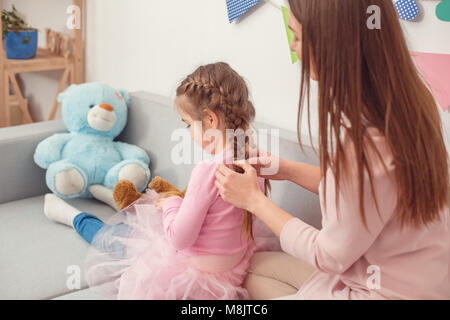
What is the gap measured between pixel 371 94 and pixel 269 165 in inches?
15.2

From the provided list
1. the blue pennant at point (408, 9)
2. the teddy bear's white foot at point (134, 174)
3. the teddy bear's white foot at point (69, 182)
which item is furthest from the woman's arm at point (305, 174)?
the teddy bear's white foot at point (69, 182)

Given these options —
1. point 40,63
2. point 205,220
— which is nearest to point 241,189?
Answer: point 205,220

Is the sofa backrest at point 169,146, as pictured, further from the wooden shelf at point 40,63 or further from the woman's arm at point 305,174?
the wooden shelf at point 40,63

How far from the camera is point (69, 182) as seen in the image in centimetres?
176

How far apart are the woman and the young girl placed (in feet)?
0.97

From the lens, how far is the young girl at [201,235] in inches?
46.4

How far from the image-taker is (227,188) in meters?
1.09

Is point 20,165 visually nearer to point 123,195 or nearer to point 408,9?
point 123,195

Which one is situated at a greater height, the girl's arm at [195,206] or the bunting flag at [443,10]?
the bunting flag at [443,10]

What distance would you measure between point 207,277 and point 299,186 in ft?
1.24

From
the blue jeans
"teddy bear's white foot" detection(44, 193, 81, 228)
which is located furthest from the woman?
"teddy bear's white foot" detection(44, 193, 81, 228)

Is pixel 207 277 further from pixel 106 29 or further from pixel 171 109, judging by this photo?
pixel 106 29

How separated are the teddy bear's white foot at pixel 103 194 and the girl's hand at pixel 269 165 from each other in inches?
26.4
